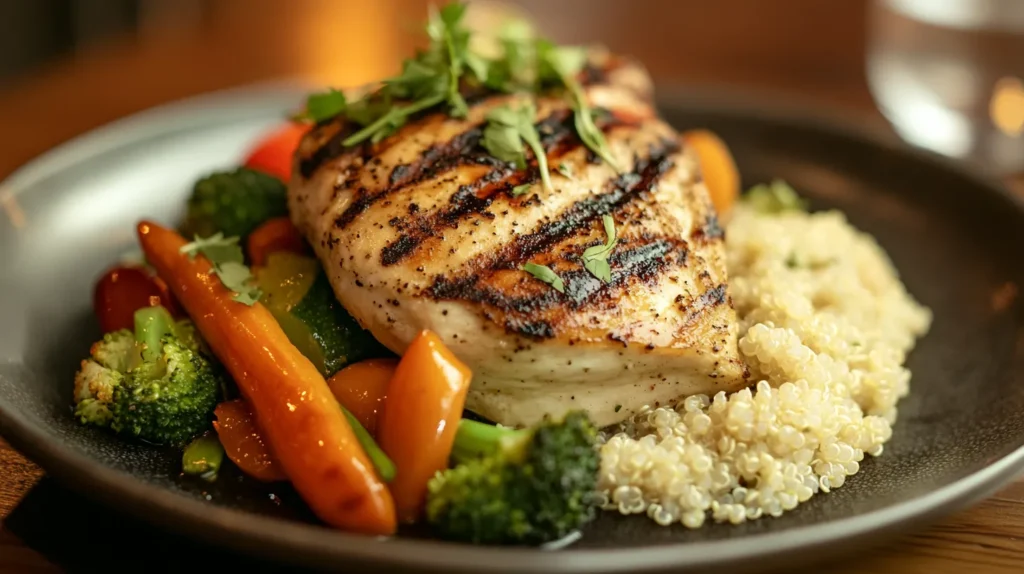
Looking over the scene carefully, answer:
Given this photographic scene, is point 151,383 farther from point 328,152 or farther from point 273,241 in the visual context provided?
point 328,152

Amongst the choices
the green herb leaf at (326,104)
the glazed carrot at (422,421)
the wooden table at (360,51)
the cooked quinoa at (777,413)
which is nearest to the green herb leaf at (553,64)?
the green herb leaf at (326,104)

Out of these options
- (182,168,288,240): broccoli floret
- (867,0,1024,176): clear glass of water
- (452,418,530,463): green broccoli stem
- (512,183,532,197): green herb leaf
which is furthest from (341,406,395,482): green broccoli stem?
(867,0,1024,176): clear glass of water

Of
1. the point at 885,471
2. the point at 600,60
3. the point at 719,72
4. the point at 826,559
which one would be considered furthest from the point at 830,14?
the point at 826,559

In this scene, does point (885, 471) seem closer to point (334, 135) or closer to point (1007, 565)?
point (1007, 565)

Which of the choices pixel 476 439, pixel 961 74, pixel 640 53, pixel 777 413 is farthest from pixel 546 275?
pixel 640 53

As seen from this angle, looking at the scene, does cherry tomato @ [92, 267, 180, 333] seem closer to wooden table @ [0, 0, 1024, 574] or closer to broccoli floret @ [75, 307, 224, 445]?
broccoli floret @ [75, 307, 224, 445]

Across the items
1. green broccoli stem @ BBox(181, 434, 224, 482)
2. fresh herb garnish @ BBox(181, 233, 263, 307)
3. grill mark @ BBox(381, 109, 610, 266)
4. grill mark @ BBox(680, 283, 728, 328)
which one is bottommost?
green broccoli stem @ BBox(181, 434, 224, 482)
